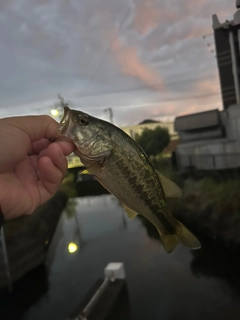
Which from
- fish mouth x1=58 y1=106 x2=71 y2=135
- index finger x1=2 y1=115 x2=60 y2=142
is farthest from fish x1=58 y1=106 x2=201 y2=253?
index finger x1=2 y1=115 x2=60 y2=142

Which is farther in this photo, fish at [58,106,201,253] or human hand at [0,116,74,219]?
human hand at [0,116,74,219]

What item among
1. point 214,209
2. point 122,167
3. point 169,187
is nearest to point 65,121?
point 122,167

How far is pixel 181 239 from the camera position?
0.64 meters

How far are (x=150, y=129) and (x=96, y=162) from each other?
93.2 inches

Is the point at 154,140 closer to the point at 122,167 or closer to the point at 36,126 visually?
the point at 36,126

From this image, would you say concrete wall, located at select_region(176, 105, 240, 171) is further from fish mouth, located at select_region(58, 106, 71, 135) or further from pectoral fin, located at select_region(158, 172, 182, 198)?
fish mouth, located at select_region(58, 106, 71, 135)

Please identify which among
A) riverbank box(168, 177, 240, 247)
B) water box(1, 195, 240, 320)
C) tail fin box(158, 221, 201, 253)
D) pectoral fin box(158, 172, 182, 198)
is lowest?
water box(1, 195, 240, 320)

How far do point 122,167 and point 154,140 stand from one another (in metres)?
2.29

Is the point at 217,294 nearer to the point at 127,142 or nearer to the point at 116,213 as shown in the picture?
the point at 116,213

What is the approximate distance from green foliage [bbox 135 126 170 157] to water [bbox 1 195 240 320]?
0.74m

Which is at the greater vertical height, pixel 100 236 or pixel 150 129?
pixel 150 129

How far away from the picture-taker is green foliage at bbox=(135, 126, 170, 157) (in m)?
2.89

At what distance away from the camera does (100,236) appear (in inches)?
130

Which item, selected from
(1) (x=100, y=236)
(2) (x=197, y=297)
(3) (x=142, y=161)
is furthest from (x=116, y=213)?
(3) (x=142, y=161)
